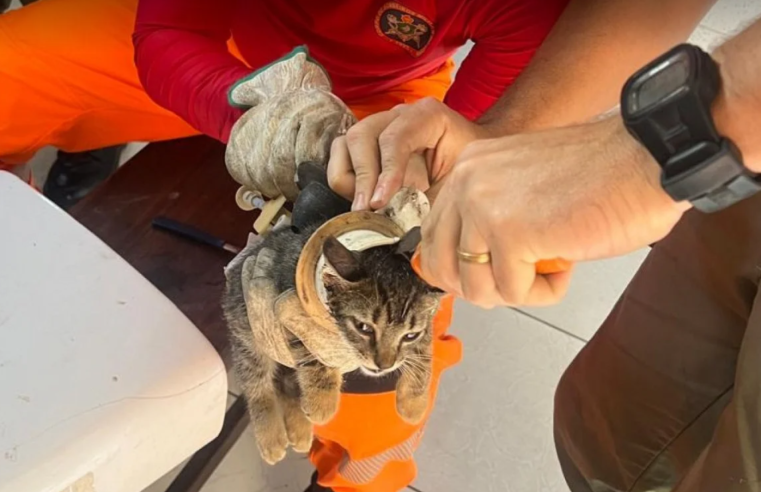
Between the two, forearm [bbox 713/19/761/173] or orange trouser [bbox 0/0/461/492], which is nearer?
forearm [bbox 713/19/761/173]

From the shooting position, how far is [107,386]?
63 cm

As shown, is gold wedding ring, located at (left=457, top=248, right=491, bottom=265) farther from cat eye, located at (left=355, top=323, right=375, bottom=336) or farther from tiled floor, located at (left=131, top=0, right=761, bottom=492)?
tiled floor, located at (left=131, top=0, right=761, bottom=492)

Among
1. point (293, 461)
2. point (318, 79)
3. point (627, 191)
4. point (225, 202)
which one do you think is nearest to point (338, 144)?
point (318, 79)

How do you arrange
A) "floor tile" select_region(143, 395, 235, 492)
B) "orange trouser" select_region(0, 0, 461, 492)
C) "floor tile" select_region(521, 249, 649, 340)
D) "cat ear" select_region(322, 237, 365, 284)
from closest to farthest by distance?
"cat ear" select_region(322, 237, 365, 284) → "orange trouser" select_region(0, 0, 461, 492) → "floor tile" select_region(143, 395, 235, 492) → "floor tile" select_region(521, 249, 649, 340)

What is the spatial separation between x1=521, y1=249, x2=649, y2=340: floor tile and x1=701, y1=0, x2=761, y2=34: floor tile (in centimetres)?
61

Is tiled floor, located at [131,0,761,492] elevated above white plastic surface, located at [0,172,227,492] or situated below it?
below

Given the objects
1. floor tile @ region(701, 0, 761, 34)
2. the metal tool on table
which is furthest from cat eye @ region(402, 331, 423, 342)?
floor tile @ region(701, 0, 761, 34)

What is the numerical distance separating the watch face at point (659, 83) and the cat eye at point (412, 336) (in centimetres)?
26

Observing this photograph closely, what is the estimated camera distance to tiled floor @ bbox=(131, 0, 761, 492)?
1.13 m

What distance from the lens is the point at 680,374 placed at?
0.75 metres

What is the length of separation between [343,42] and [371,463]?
480mm

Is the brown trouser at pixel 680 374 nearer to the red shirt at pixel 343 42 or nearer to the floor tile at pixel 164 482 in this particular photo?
the red shirt at pixel 343 42

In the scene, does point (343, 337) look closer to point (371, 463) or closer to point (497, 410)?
point (371, 463)

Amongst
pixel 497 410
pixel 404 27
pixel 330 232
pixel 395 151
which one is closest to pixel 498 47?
pixel 404 27
